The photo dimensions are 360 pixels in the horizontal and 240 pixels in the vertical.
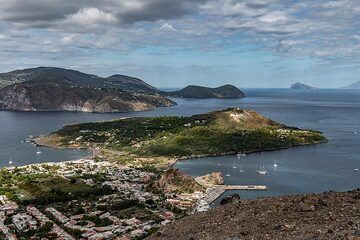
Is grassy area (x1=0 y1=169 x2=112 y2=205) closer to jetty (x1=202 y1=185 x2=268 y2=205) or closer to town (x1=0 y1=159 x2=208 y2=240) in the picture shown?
town (x1=0 y1=159 x2=208 y2=240)

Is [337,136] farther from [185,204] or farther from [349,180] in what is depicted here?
[185,204]

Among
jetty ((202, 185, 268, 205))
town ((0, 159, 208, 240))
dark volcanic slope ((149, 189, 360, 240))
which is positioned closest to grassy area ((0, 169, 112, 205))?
town ((0, 159, 208, 240))

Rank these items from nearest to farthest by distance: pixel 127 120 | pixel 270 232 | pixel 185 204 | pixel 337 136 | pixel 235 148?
pixel 270 232, pixel 185 204, pixel 235 148, pixel 337 136, pixel 127 120

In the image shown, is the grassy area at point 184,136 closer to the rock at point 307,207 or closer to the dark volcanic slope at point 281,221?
the dark volcanic slope at point 281,221

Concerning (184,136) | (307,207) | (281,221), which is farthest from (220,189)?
(281,221)

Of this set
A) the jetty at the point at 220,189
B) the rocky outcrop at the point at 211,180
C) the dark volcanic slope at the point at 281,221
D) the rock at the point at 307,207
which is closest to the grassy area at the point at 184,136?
the rocky outcrop at the point at 211,180

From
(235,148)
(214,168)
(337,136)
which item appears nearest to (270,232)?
(214,168)
